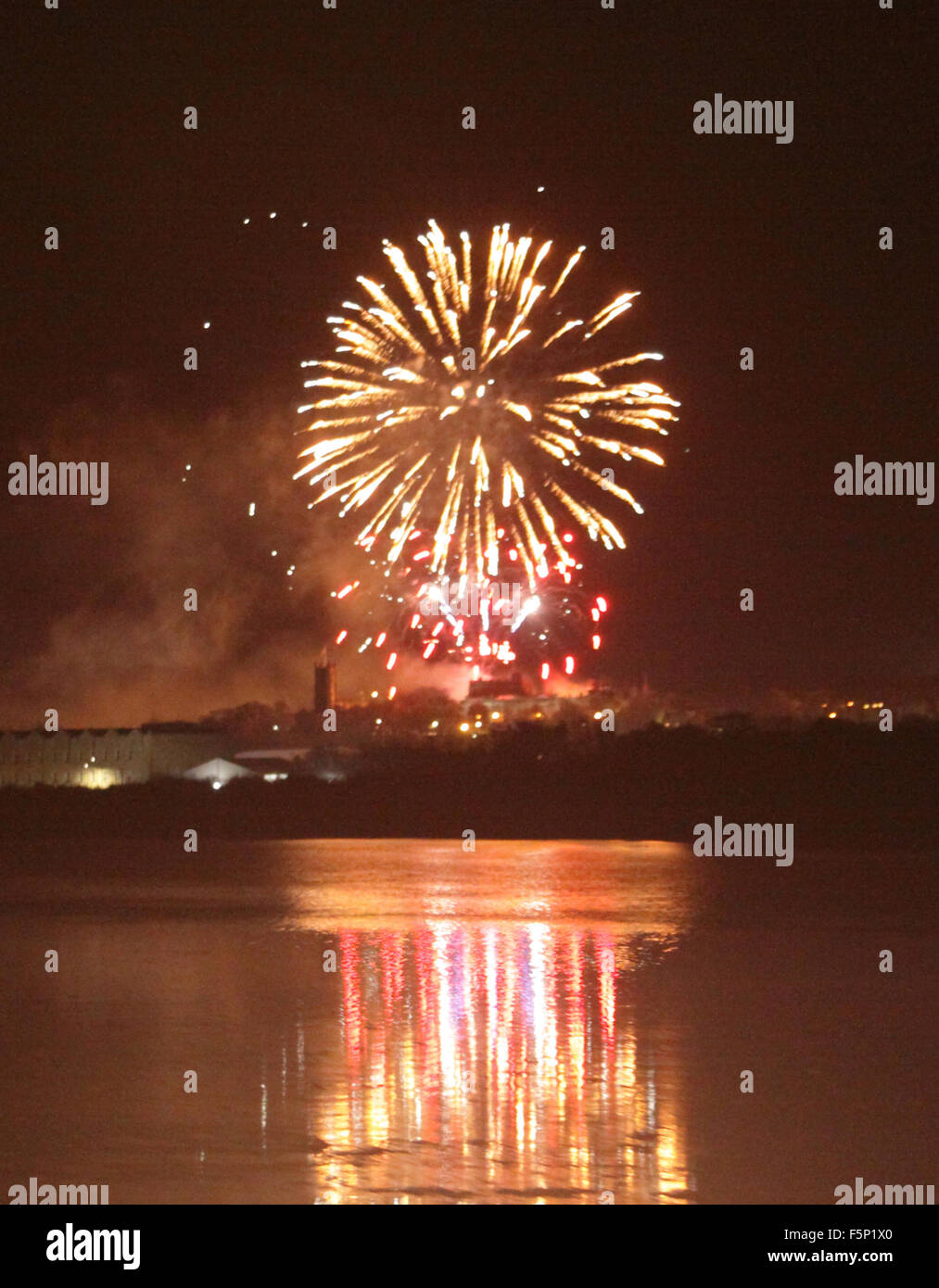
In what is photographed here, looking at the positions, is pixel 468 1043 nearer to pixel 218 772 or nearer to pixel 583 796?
pixel 583 796

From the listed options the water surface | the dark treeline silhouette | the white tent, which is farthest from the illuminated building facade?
the water surface

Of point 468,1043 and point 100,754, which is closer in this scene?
point 468,1043

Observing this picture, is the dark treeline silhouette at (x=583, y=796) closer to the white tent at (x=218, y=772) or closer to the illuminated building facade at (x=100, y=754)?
the white tent at (x=218, y=772)

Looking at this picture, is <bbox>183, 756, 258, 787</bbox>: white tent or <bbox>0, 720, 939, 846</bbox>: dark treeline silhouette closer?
<bbox>0, 720, 939, 846</bbox>: dark treeline silhouette

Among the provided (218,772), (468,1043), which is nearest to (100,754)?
(218,772)

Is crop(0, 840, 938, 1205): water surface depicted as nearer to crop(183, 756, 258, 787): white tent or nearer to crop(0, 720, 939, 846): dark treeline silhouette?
crop(0, 720, 939, 846): dark treeline silhouette

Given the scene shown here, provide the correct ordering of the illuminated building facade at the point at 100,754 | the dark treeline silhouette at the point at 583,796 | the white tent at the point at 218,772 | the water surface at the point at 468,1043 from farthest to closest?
the illuminated building facade at the point at 100,754
the white tent at the point at 218,772
the dark treeline silhouette at the point at 583,796
the water surface at the point at 468,1043

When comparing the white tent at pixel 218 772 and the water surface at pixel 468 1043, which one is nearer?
the water surface at pixel 468 1043

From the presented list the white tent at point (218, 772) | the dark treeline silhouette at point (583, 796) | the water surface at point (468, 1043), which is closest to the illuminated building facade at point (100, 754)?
the white tent at point (218, 772)
